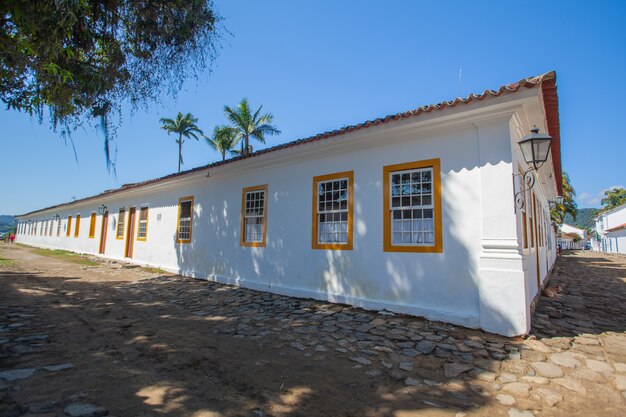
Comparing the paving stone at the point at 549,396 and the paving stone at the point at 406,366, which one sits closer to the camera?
the paving stone at the point at 549,396

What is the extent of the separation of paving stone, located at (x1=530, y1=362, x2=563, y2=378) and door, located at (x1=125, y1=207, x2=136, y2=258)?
50.2ft

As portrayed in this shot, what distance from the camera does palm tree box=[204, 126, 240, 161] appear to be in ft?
91.2

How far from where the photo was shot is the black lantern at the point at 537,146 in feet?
16.1

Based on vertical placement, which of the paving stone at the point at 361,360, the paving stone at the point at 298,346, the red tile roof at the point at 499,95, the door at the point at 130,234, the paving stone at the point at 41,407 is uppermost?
the red tile roof at the point at 499,95

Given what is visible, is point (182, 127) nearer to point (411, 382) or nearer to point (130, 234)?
point (130, 234)

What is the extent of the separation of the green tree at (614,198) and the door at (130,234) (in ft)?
224

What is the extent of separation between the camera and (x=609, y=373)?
11.7 ft

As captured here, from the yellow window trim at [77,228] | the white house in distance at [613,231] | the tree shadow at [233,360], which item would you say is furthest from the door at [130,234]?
the white house in distance at [613,231]

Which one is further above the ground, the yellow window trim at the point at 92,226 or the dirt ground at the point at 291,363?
the yellow window trim at the point at 92,226

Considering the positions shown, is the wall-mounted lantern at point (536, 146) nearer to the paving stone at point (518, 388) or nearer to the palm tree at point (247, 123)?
the paving stone at point (518, 388)

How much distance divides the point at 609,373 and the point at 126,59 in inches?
318

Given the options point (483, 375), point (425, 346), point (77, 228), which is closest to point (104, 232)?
point (77, 228)

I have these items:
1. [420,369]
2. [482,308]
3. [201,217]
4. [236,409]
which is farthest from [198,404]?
[201,217]

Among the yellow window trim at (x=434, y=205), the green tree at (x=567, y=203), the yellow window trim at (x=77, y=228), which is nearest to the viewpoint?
the yellow window trim at (x=434, y=205)
